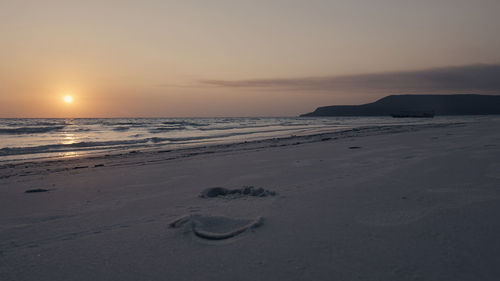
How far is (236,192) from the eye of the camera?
14.9 ft

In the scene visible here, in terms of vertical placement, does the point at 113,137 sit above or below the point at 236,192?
above

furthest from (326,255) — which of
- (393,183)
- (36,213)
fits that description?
(36,213)

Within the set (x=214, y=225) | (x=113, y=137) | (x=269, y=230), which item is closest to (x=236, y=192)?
(x=214, y=225)

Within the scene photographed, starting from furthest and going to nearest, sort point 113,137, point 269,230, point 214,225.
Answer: point 113,137
point 214,225
point 269,230

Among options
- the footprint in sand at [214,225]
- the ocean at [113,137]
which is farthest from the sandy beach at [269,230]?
the ocean at [113,137]

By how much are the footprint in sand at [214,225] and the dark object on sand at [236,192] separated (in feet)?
3.59

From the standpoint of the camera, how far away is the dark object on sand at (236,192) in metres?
4.34

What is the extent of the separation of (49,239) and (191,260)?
1523 millimetres

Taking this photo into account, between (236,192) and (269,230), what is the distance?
5.55 feet

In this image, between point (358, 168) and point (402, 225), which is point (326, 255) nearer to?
point (402, 225)

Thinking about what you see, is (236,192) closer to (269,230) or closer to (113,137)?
(269,230)

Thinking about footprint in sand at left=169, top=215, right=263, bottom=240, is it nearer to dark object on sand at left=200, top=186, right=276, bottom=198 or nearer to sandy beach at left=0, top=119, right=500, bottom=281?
sandy beach at left=0, top=119, right=500, bottom=281

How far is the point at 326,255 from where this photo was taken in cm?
233

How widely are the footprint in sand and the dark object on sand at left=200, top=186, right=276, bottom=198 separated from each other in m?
1.09
